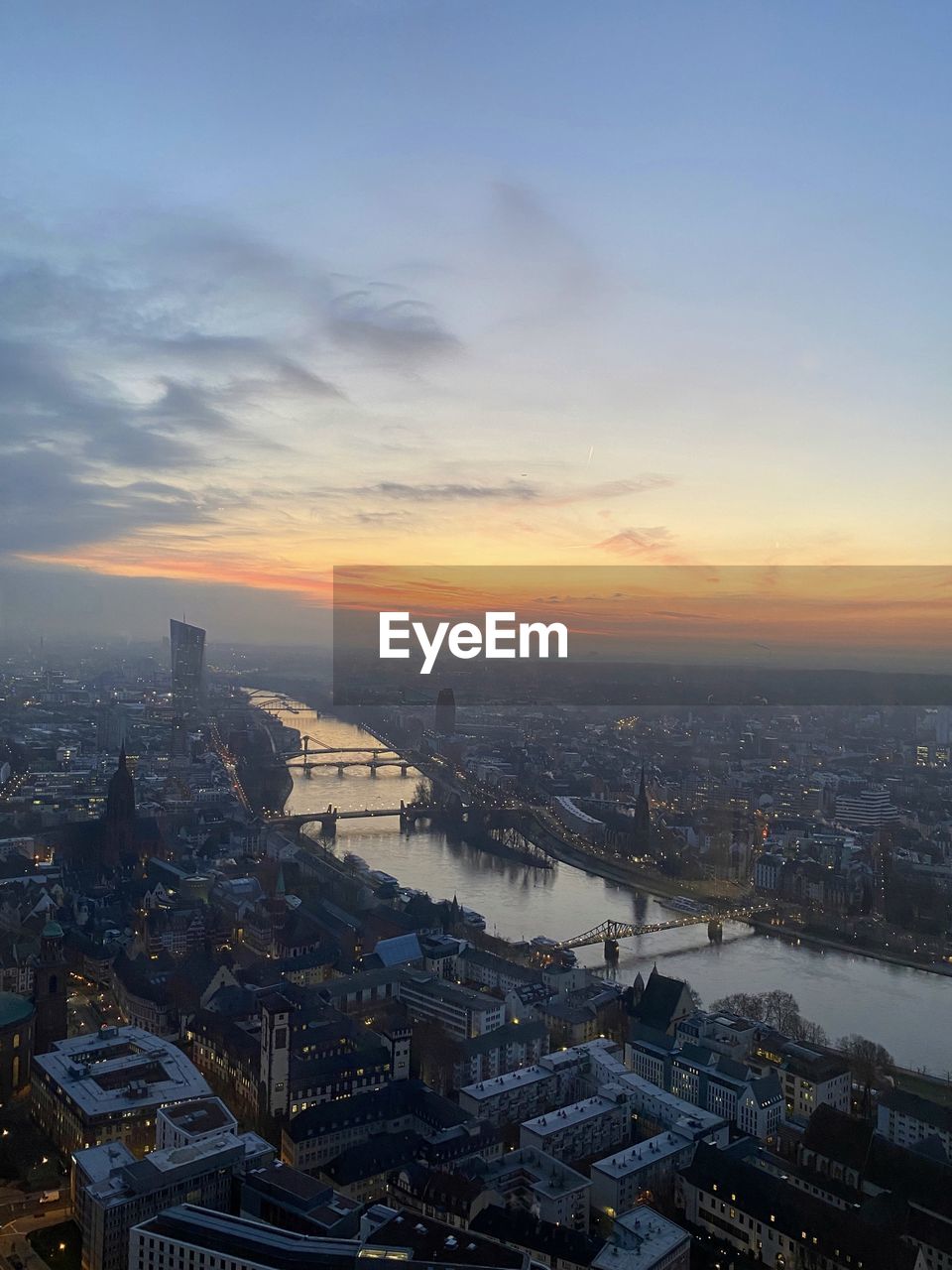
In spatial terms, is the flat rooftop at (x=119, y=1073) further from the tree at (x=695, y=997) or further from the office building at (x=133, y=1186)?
the tree at (x=695, y=997)

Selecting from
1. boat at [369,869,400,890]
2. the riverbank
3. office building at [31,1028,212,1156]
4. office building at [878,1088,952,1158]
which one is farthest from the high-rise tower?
office building at [878,1088,952,1158]

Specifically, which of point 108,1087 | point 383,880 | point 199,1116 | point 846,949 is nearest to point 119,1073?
point 108,1087

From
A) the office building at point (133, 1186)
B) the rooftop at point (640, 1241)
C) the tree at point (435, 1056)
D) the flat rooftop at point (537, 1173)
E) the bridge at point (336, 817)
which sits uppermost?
the office building at point (133, 1186)

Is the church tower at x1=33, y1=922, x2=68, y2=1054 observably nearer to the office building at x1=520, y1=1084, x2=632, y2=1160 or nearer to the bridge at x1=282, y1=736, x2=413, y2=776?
the office building at x1=520, y1=1084, x2=632, y2=1160

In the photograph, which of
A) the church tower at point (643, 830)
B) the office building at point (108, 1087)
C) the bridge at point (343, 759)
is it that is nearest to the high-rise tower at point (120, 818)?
the office building at point (108, 1087)

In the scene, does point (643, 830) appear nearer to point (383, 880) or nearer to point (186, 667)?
point (383, 880)

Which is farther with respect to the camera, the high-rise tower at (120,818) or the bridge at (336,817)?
the bridge at (336,817)
